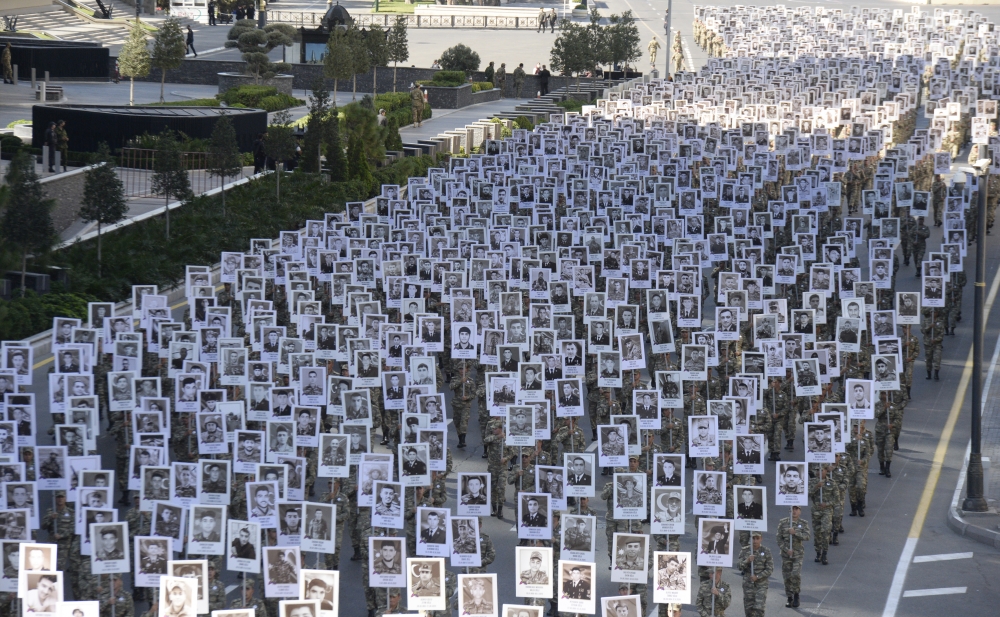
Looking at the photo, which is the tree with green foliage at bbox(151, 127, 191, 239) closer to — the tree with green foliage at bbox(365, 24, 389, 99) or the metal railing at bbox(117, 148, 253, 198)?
the metal railing at bbox(117, 148, 253, 198)

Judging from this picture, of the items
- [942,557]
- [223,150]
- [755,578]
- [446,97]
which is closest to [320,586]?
[755,578]

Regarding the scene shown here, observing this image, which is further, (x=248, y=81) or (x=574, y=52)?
(x=248, y=81)

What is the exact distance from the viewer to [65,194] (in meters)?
38.6

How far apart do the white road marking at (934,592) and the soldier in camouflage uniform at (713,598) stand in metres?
2.93

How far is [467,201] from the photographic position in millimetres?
34688

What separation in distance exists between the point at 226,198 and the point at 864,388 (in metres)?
22.5

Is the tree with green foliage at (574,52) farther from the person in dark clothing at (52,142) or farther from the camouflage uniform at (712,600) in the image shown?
the camouflage uniform at (712,600)

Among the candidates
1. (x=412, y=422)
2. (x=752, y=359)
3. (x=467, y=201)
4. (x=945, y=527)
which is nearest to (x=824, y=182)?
→ (x=467, y=201)

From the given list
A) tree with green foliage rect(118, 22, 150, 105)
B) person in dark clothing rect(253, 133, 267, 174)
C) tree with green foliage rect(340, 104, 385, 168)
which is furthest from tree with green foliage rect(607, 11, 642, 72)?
person in dark clothing rect(253, 133, 267, 174)

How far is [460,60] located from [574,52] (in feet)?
25.9

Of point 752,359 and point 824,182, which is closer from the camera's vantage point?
point 752,359

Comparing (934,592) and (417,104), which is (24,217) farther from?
(417,104)

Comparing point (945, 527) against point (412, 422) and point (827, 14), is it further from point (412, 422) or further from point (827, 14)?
point (827, 14)

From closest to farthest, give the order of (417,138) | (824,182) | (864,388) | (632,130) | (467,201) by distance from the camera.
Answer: (864,388) < (467,201) < (824,182) < (632,130) < (417,138)
